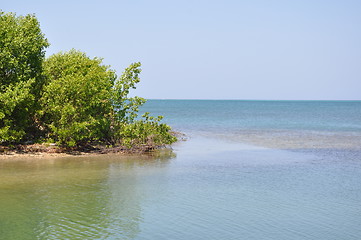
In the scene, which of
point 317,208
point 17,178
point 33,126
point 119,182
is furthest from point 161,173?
point 33,126

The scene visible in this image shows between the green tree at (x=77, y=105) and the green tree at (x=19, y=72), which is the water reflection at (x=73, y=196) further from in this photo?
the green tree at (x=19, y=72)

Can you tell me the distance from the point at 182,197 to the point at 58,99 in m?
14.3

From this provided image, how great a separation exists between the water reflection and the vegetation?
112 inches

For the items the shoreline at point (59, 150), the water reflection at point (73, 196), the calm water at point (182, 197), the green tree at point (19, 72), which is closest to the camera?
the water reflection at point (73, 196)

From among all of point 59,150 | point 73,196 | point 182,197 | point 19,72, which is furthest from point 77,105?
point 182,197

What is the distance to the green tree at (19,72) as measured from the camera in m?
27.0

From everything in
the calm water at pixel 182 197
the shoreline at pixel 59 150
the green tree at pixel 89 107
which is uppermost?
the green tree at pixel 89 107

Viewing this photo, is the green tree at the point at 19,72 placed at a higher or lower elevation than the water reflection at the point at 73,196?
higher

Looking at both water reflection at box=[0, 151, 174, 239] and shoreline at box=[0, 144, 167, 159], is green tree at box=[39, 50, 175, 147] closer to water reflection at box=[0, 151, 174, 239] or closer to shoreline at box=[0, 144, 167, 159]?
shoreline at box=[0, 144, 167, 159]

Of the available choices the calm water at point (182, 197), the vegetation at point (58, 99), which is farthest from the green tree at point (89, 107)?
the calm water at point (182, 197)

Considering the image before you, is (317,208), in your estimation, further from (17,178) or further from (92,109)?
(92,109)

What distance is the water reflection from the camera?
14.0 metres

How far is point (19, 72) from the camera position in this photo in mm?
28562

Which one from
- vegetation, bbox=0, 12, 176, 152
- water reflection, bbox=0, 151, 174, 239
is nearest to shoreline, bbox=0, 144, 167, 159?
vegetation, bbox=0, 12, 176, 152
